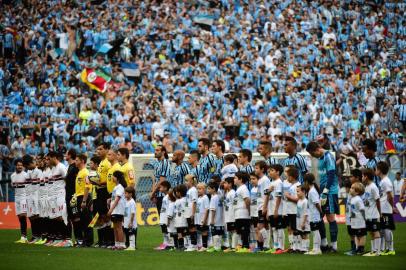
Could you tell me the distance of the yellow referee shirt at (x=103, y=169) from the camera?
822 inches

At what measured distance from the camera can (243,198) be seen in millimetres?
19359

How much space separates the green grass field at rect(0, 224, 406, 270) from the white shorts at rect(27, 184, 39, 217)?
7.87 feet

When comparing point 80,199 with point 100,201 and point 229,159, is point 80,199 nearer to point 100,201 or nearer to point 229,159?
point 100,201

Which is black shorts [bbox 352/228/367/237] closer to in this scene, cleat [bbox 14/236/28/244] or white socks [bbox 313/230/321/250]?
white socks [bbox 313/230/321/250]

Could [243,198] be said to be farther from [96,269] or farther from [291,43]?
[291,43]

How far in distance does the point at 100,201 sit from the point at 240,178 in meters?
3.51

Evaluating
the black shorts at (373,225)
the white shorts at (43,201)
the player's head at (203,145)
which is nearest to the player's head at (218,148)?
the player's head at (203,145)

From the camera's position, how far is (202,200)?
20.2m

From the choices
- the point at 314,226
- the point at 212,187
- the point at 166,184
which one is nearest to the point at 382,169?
the point at 314,226

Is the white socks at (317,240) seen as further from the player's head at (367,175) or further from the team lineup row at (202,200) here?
the player's head at (367,175)

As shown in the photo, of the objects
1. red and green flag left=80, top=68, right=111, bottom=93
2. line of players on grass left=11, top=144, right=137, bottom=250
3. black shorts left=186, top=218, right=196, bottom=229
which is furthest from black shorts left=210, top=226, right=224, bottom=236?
red and green flag left=80, top=68, right=111, bottom=93

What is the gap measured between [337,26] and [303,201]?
1154 inches

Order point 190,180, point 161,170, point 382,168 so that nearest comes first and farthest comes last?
point 382,168 → point 190,180 → point 161,170

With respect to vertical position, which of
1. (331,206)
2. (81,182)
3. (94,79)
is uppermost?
(94,79)
